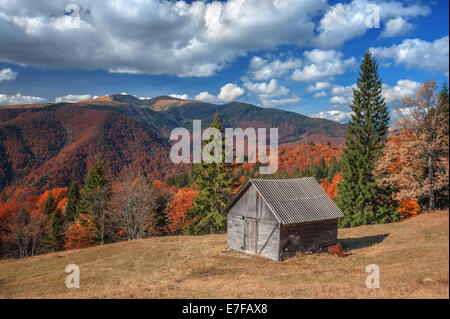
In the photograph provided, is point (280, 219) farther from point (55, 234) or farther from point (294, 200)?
point (55, 234)

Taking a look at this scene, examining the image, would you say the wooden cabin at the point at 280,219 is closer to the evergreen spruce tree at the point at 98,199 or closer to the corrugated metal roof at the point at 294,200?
the corrugated metal roof at the point at 294,200

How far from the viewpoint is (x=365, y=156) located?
43.4 m

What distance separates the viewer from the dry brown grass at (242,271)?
13.6m

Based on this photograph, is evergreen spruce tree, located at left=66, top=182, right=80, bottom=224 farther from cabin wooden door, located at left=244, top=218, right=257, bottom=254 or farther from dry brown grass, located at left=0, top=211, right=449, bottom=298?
cabin wooden door, located at left=244, top=218, right=257, bottom=254

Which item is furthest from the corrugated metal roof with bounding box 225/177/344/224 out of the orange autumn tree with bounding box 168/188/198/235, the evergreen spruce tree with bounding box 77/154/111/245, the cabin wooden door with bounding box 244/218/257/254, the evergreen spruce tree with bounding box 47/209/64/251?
the evergreen spruce tree with bounding box 47/209/64/251

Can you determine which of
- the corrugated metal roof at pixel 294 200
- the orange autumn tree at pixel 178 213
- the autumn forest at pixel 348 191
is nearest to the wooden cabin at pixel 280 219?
the corrugated metal roof at pixel 294 200

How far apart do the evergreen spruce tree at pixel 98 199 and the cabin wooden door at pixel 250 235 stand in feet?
100

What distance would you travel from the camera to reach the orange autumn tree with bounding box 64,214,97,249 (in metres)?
48.5

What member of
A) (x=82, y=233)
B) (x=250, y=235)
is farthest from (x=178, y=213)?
(x=250, y=235)

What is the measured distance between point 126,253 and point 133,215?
67.3 ft

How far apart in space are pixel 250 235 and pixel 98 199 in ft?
109

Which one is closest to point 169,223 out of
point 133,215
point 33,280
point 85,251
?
point 133,215

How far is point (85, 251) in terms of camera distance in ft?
110

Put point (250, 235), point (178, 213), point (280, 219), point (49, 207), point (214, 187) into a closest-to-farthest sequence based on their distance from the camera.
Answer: point (280, 219) → point (250, 235) → point (214, 187) → point (178, 213) → point (49, 207)
